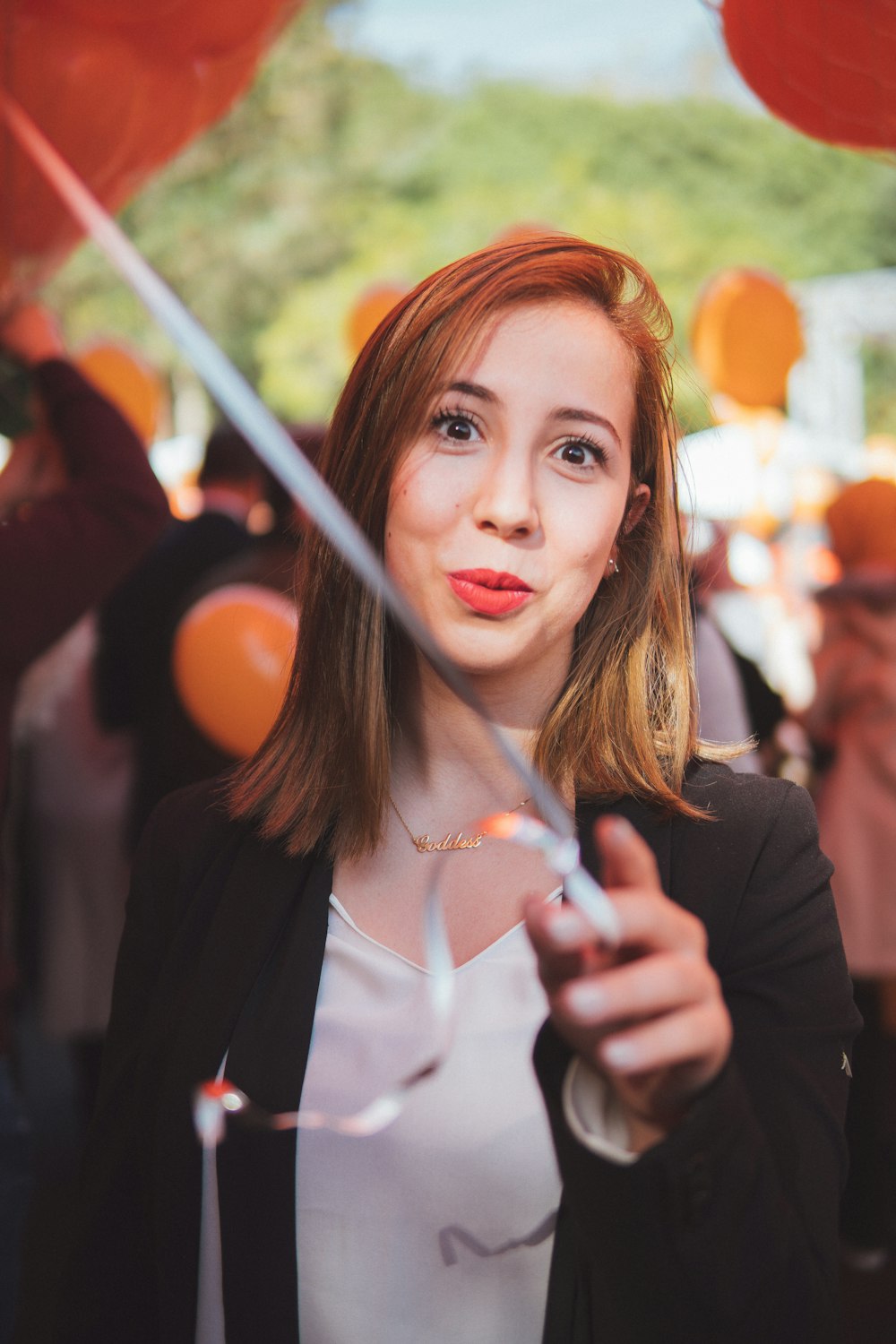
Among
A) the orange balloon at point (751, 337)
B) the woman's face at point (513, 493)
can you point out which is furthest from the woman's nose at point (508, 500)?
the orange balloon at point (751, 337)

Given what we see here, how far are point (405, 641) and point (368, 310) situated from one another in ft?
7.33

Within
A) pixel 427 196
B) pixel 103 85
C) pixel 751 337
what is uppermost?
pixel 427 196

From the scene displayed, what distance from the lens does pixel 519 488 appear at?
0.98 metres

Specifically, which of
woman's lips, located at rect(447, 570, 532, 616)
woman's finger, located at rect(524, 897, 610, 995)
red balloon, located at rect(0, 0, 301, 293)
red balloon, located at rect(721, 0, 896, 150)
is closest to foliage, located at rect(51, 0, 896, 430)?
red balloon, located at rect(0, 0, 301, 293)

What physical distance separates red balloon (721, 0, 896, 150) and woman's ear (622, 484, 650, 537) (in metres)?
0.51

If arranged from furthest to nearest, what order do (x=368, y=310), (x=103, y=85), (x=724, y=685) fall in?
1. (x=368, y=310)
2. (x=724, y=685)
3. (x=103, y=85)

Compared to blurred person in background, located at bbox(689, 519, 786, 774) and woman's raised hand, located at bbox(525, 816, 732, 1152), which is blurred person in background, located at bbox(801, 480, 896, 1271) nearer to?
blurred person in background, located at bbox(689, 519, 786, 774)

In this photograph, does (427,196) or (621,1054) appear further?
(427,196)

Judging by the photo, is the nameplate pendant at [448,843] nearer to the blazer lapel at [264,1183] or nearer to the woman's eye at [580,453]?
the blazer lapel at [264,1183]

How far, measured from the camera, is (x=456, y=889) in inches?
44.8

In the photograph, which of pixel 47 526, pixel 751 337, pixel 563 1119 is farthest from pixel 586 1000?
pixel 751 337

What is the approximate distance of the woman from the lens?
3.21 feet

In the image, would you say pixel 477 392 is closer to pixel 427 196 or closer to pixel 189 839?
pixel 189 839

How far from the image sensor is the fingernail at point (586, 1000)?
0.62 meters
